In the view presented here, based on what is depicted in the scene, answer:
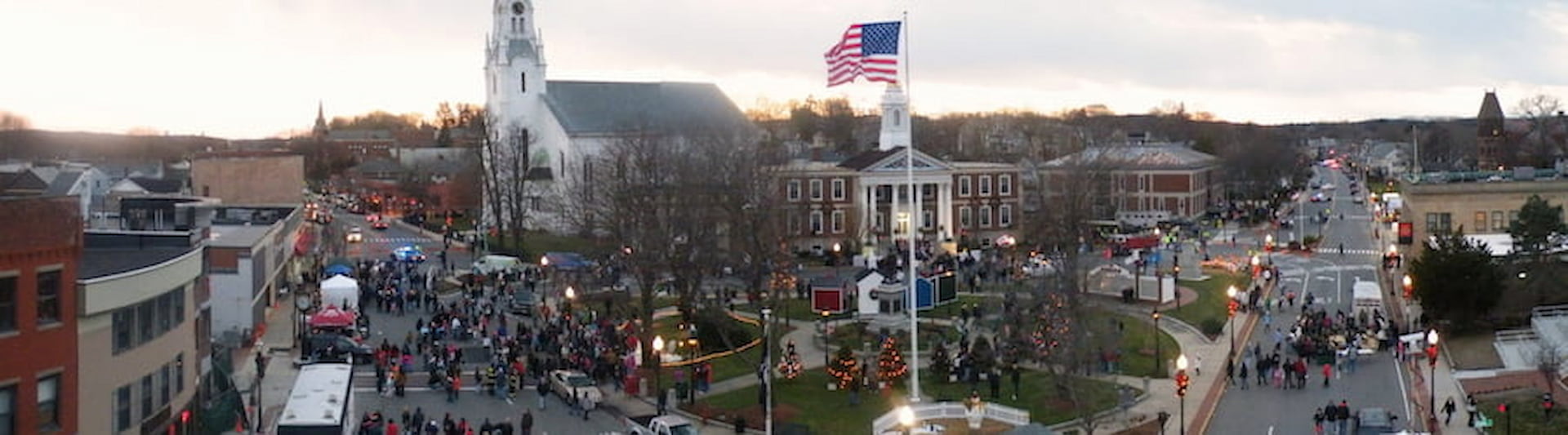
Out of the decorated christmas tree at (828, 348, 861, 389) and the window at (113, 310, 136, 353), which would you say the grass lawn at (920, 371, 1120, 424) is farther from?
the window at (113, 310, 136, 353)

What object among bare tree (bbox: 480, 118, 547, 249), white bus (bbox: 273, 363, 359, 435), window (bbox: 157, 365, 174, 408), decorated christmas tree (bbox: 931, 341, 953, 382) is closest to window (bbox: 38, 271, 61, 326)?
window (bbox: 157, 365, 174, 408)

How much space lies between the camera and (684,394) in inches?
1462

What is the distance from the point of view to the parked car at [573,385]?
36.8 meters

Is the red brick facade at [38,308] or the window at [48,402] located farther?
the window at [48,402]

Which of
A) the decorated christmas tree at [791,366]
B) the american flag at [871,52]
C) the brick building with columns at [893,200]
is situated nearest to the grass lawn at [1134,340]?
the decorated christmas tree at [791,366]

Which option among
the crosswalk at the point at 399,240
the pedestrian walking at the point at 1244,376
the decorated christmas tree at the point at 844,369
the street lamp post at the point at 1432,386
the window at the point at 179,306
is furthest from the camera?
the crosswalk at the point at 399,240

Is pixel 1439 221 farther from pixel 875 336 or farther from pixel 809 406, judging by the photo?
pixel 809 406

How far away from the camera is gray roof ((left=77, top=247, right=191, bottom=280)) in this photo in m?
27.4

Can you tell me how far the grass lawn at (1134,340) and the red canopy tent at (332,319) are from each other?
23.8 m

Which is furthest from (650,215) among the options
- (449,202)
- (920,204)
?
(449,202)

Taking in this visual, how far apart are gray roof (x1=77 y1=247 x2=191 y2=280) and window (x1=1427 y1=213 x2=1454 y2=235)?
169ft

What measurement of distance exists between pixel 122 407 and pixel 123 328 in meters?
1.47

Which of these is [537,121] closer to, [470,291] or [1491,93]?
[470,291]

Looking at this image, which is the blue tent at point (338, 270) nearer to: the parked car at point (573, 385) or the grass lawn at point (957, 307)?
the parked car at point (573, 385)
